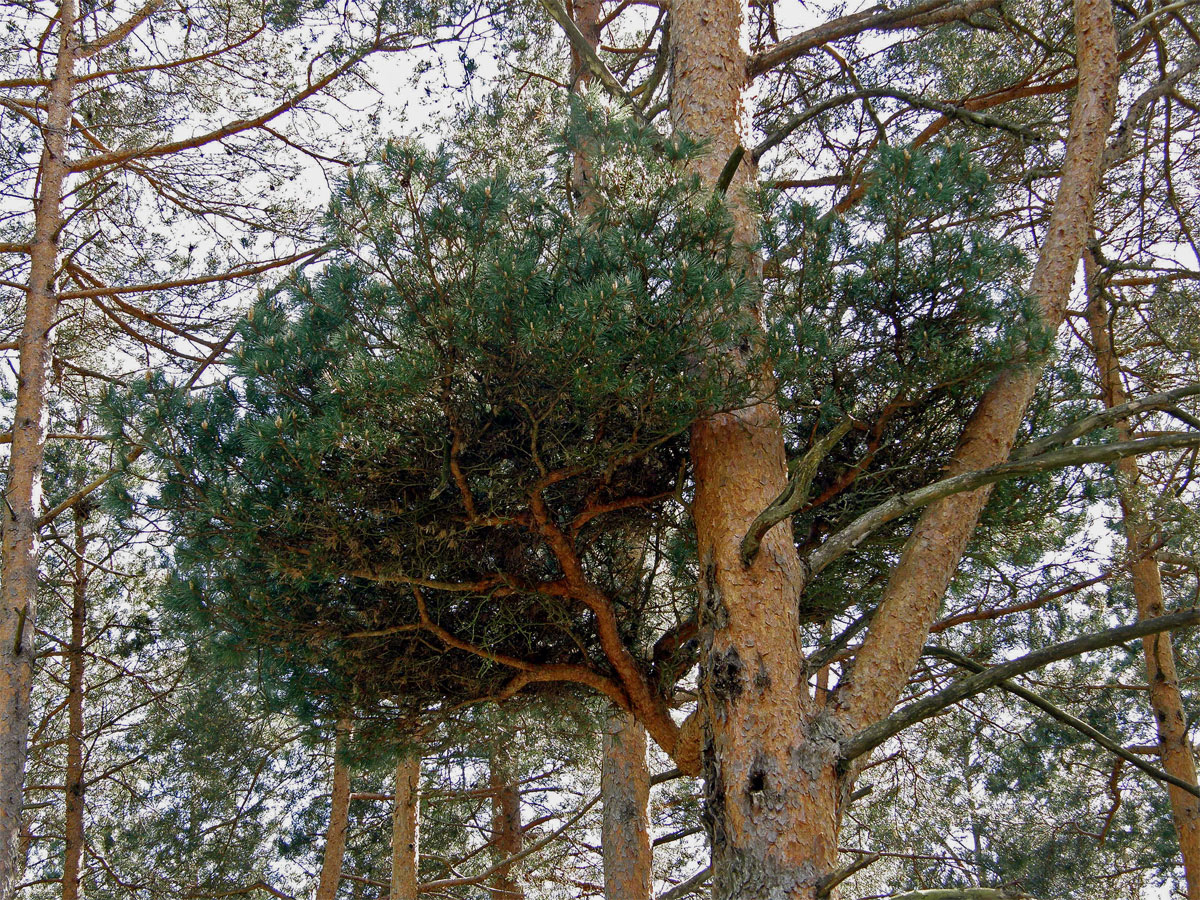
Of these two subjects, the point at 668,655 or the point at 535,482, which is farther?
the point at 668,655

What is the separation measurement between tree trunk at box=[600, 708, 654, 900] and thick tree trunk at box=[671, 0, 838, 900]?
8.12ft

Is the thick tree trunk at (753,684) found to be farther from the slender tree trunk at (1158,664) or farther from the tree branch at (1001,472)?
the slender tree trunk at (1158,664)

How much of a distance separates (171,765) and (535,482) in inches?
246

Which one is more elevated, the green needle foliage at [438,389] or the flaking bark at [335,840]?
the green needle foliage at [438,389]

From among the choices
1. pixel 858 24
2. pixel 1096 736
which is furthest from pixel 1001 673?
pixel 858 24

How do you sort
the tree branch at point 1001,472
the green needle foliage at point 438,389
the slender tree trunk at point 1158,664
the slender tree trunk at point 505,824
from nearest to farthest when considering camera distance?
1. the tree branch at point 1001,472
2. the green needle foliage at point 438,389
3. the slender tree trunk at point 1158,664
4. the slender tree trunk at point 505,824

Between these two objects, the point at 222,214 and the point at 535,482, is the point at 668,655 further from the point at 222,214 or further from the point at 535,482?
the point at 222,214

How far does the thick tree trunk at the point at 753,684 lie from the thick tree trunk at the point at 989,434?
0.29 metres

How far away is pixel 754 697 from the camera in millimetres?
3502

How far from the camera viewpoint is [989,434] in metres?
4.00

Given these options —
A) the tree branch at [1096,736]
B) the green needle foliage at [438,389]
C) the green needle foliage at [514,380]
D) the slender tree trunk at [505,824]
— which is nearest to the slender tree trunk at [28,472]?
the green needle foliage at [514,380]

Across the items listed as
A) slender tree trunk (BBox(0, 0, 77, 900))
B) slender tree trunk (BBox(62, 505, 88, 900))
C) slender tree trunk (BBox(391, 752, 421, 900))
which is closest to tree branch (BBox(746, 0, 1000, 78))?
slender tree trunk (BBox(0, 0, 77, 900))

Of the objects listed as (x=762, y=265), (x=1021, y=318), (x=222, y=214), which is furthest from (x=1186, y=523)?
(x=222, y=214)

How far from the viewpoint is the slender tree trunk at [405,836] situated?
7.16 metres
